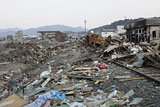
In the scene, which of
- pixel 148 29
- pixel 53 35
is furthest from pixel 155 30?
pixel 53 35

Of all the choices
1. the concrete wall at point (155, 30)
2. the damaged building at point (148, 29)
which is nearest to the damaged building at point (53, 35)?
the damaged building at point (148, 29)

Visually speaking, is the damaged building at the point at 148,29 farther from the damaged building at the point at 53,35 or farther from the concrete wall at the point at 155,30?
the damaged building at the point at 53,35

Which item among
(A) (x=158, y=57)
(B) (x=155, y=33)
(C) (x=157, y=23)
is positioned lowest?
(A) (x=158, y=57)

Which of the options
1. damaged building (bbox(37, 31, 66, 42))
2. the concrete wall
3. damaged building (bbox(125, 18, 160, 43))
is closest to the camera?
damaged building (bbox(125, 18, 160, 43))

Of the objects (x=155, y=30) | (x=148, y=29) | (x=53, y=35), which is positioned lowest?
(x=155, y=30)

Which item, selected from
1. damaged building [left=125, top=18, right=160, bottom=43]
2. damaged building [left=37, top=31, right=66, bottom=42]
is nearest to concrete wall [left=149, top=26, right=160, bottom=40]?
damaged building [left=125, top=18, right=160, bottom=43]

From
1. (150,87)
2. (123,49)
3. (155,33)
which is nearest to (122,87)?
(150,87)

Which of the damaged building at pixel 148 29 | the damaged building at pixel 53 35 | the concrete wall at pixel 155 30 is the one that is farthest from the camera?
the damaged building at pixel 53 35

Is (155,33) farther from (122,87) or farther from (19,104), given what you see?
(19,104)

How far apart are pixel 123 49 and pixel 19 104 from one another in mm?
10587

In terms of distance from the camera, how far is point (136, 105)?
149 inches

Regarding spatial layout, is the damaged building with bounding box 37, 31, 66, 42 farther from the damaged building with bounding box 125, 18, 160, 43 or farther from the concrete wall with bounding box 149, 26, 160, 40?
the concrete wall with bounding box 149, 26, 160, 40

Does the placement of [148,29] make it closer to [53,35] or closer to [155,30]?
[155,30]

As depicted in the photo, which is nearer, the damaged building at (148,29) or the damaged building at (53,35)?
the damaged building at (148,29)
